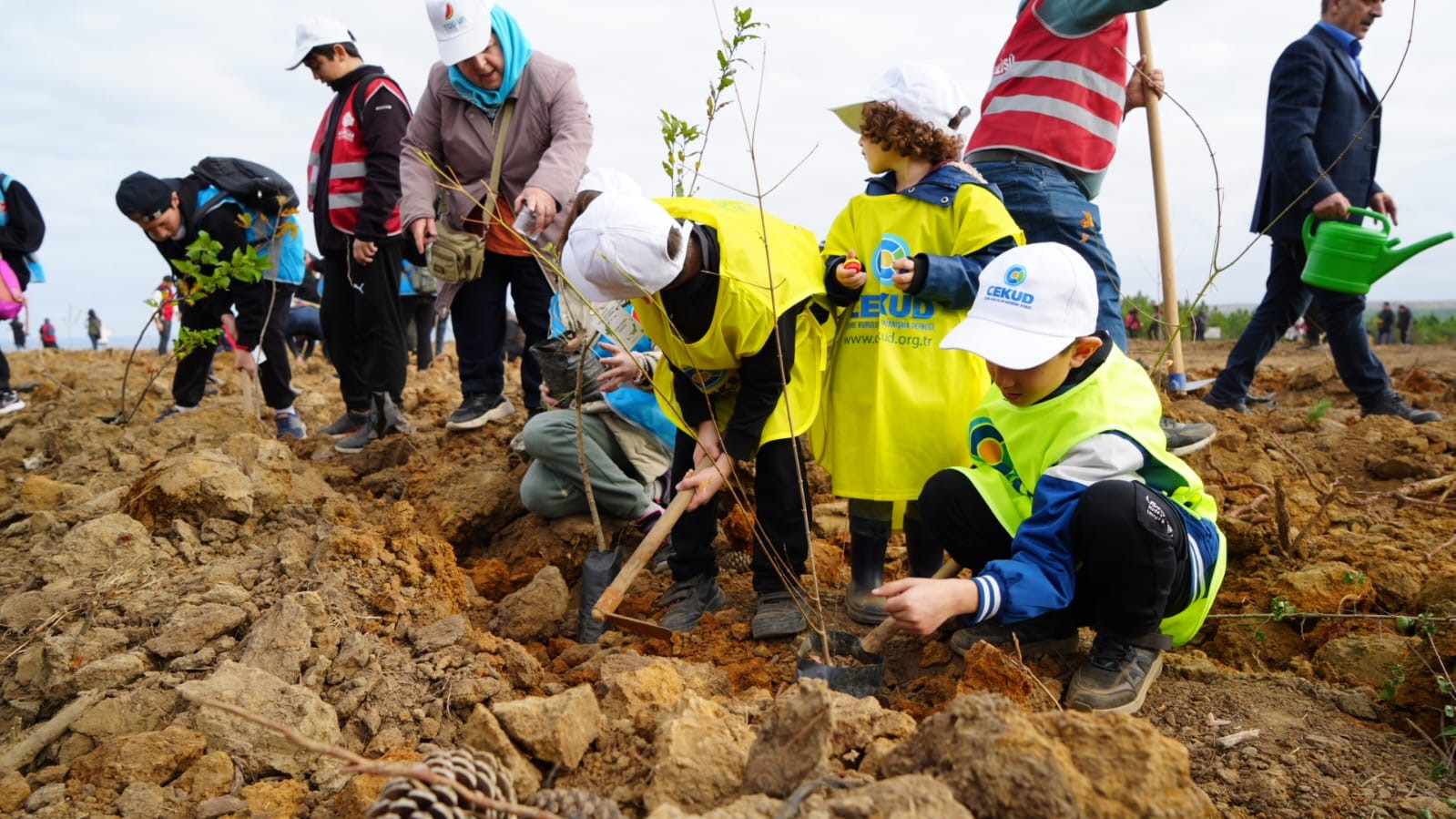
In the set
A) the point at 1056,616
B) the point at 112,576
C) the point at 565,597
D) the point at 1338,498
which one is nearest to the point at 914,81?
the point at 1056,616

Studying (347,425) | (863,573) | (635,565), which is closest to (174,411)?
(347,425)

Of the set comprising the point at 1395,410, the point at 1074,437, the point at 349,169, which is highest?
the point at 349,169

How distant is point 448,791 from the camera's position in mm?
1372

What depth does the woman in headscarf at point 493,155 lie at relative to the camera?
3701 mm

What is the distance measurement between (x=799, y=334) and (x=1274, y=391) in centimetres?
545

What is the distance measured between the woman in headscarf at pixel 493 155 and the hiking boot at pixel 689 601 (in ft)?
→ 4.67

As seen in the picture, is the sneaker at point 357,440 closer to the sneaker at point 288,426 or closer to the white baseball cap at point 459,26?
the sneaker at point 288,426

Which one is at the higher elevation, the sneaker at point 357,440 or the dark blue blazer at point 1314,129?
the dark blue blazer at point 1314,129

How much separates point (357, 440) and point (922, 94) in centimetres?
336

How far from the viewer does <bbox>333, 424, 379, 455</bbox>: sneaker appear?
4.67m

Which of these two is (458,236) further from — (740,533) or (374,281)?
(740,533)

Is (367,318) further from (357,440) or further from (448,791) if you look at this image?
(448,791)

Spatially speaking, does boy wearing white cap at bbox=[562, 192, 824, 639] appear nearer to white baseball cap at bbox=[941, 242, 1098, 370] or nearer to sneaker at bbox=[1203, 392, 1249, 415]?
white baseball cap at bbox=[941, 242, 1098, 370]

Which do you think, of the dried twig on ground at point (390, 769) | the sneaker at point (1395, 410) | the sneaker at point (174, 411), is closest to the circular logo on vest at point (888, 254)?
the dried twig on ground at point (390, 769)
